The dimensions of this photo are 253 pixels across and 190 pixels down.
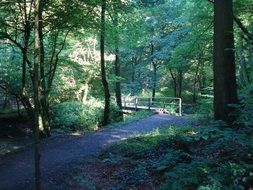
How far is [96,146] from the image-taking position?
38.7 feet

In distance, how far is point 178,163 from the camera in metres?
7.00

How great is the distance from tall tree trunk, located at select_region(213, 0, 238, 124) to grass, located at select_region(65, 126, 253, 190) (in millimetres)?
1196

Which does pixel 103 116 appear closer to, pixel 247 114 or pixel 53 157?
pixel 53 157

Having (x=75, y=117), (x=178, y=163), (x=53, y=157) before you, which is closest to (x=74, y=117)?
(x=75, y=117)

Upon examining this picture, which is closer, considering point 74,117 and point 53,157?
point 53,157

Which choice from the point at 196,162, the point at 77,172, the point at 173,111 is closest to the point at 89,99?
the point at 173,111

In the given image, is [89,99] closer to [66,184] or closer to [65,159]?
[65,159]

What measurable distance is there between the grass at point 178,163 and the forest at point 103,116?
0.9 inches

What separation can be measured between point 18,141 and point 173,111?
1298cm

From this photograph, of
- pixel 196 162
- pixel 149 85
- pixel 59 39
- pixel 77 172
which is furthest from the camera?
pixel 149 85

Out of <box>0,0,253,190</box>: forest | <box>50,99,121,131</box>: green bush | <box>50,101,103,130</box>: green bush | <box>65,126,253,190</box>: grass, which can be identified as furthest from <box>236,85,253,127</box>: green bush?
<box>50,101,103,130</box>: green bush

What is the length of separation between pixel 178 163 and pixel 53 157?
4553mm

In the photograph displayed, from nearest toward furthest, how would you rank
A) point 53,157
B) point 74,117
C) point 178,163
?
point 178,163
point 53,157
point 74,117

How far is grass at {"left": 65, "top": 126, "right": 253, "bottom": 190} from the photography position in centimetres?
499
